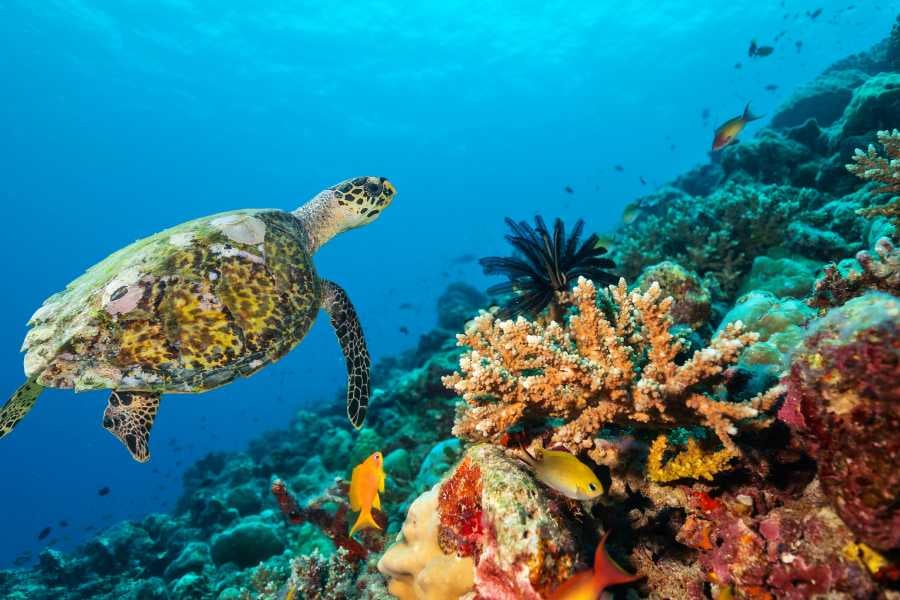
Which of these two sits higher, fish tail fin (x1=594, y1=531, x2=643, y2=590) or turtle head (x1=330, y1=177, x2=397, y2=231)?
turtle head (x1=330, y1=177, x2=397, y2=231)

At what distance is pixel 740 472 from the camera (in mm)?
1979

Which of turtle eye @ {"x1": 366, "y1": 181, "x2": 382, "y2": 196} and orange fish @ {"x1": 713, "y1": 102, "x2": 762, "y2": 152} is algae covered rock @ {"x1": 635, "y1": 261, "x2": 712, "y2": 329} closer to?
turtle eye @ {"x1": 366, "y1": 181, "x2": 382, "y2": 196}

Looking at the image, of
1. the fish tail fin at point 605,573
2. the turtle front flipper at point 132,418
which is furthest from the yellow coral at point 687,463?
the turtle front flipper at point 132,418

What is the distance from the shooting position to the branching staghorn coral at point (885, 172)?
10.1 ft

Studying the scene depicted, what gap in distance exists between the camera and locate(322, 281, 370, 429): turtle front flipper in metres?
4.47

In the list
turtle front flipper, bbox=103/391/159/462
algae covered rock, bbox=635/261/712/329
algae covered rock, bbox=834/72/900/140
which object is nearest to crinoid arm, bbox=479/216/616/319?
algae covered rock, bbox=635/261/712/329

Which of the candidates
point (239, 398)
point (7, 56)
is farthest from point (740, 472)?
point (239, 398)

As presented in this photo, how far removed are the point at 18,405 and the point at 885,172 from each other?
7150 millimetres

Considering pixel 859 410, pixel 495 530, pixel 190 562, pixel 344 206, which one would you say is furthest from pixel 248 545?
pixel 859 410

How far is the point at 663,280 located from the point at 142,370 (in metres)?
4.59

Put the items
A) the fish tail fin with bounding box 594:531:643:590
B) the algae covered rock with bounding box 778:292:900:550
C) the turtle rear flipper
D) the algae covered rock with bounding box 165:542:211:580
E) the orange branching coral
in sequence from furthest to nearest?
the algae covered rock with bounding box 165:542:211:580, the turtle rear flipper, the orange branching coral, the fish tail fin with bounding box 594:531:643:590, the algae covered rock with bounding box 778:292:900:550

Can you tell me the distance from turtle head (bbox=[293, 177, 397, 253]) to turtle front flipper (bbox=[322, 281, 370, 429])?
92 centimetres

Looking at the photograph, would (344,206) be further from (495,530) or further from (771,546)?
(771,546)

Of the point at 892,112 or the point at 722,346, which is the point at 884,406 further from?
the point at 892,112
